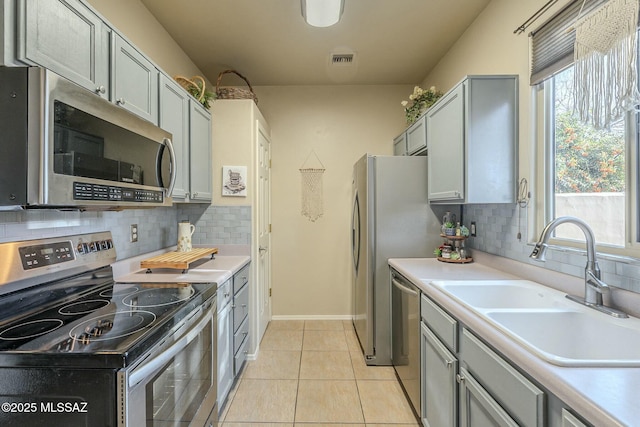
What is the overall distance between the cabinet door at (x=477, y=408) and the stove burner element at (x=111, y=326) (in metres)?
1.23

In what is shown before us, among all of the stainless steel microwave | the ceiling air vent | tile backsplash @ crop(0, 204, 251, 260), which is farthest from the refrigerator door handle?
the stainless steel microwave

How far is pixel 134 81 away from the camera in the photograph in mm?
1656

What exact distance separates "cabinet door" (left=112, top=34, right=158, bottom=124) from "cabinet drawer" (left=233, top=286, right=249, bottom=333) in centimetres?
131

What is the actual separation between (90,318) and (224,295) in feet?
2.88

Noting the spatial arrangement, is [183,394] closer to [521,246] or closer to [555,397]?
[555,397]

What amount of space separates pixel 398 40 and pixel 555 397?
8.94ft

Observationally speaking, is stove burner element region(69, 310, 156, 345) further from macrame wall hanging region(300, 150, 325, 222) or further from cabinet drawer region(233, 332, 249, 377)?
macrame wall hanging region(300, 150, 325, 222)

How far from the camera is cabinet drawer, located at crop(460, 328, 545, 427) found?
884 millimetres

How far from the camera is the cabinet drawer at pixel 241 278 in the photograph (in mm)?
2299

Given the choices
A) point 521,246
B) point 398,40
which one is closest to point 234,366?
point 521,246

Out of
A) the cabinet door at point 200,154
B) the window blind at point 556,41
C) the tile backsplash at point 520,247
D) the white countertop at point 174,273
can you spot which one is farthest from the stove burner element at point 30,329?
the window blind at point 556,41

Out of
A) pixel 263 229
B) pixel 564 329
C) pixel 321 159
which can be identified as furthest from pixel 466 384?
pixel 321 159

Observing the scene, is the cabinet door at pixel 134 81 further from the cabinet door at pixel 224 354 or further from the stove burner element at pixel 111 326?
the cabinet door at pixel 224 354

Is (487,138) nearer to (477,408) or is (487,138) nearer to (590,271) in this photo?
(590,271)
